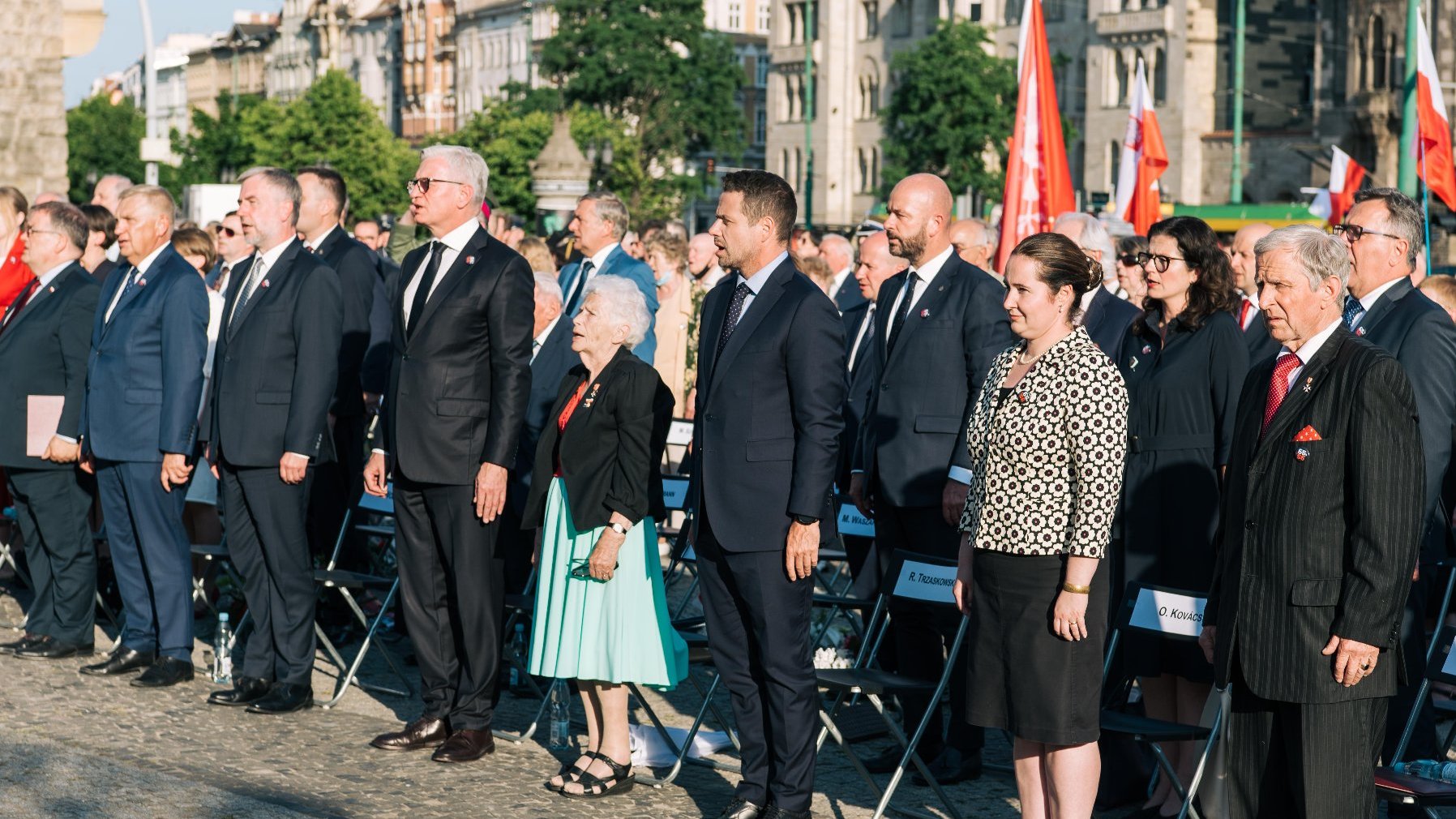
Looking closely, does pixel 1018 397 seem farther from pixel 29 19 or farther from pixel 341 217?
pixel 29 19

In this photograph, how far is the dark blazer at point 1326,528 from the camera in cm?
559

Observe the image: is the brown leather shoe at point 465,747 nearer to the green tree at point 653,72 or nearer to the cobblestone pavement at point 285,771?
the cobblestone pavement at point 285,771

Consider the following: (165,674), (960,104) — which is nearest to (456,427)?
(165,674)

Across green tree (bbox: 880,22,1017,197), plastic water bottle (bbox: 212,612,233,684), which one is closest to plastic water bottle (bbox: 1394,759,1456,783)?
plastic water bottle (bbox: 212,612,233,684)

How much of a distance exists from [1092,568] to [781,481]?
1.48 m

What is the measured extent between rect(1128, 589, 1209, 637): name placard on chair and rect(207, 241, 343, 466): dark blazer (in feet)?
13.0

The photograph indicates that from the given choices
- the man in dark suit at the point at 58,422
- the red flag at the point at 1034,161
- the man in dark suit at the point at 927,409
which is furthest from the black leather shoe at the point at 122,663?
the red flag at the point at 1034,161

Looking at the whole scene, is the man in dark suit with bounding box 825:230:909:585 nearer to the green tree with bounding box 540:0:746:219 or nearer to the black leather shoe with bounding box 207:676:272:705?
the black leather shoe with bounding box 207:676:272:705

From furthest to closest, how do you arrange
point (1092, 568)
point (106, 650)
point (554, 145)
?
point (554, 145)
point (106, 650)
point (1092, 568)

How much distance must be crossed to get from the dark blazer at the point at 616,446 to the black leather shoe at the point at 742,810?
3.79 feet

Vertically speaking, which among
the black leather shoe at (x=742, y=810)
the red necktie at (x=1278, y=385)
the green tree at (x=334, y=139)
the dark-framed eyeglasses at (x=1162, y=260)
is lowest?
the black leather shoe at (x=742, y=810)

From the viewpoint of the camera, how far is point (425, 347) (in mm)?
8422

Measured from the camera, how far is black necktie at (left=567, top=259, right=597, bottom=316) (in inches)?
487

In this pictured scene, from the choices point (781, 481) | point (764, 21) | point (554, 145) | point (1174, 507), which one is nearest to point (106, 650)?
point (781, 481)
